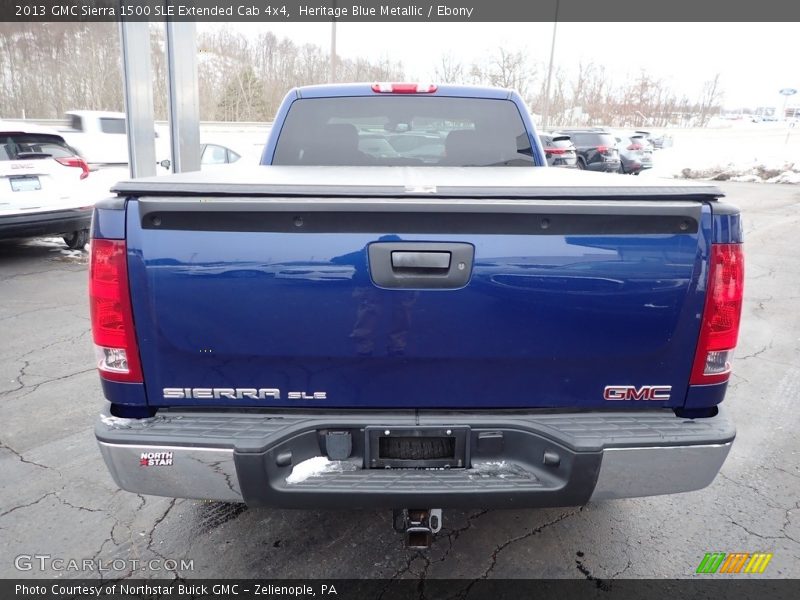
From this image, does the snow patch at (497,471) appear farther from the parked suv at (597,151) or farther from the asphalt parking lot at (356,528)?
the parked suv at (597,151)

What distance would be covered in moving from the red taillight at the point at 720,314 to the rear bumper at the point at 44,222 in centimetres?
817

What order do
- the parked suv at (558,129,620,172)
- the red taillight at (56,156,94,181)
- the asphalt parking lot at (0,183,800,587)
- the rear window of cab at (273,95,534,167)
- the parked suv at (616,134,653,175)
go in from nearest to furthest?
→ the asphalt parking lot at (0,183,800,587), the rear window of cab at (273,95,534,167), the red taillight at (56,156,94,181), the parked suv at (558,129,620,172), the parked suv at (616,134,653,175)

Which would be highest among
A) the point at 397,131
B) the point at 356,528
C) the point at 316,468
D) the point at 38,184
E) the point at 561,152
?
the point at 397,131

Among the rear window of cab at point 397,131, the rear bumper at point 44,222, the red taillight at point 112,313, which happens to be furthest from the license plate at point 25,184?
the red taillight at point 112,313

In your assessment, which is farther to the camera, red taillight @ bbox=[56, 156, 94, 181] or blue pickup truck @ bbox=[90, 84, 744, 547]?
red taillight @ bbox=[56, 156, 94, 181]

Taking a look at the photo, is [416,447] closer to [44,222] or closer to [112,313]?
[112,313]

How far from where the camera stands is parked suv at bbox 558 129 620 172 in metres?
19.8

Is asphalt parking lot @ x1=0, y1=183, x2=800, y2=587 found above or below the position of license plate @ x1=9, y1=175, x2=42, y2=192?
below

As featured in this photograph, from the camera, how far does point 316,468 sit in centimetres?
198

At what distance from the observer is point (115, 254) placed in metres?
1.89

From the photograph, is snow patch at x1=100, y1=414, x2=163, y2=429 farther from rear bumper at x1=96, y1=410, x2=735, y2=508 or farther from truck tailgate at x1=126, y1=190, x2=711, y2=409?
truck tailgate at x1=126, y1=190, x2=711, y2=409

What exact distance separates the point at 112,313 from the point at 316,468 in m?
0.88

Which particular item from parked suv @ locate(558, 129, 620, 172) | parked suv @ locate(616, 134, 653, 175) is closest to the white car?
parked suv @ locate(558, 129, 620, 172)

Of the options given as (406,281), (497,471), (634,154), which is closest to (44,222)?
(406,281)
